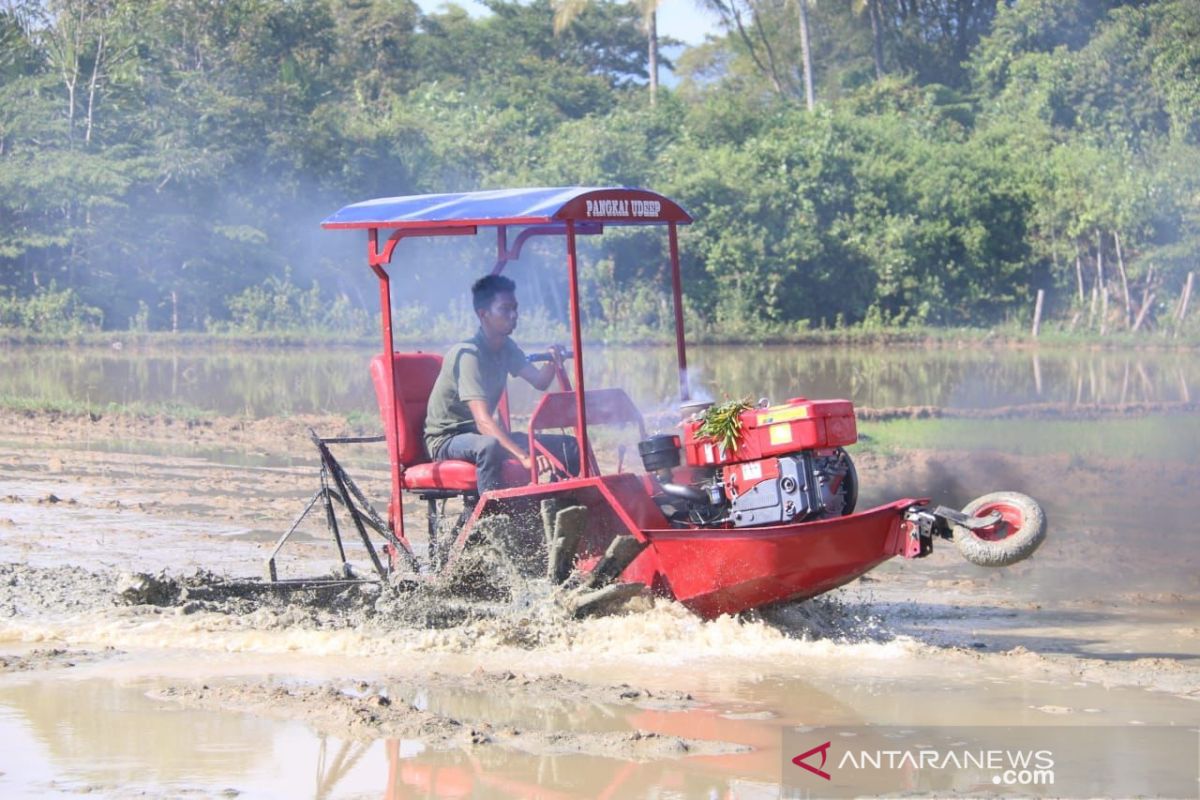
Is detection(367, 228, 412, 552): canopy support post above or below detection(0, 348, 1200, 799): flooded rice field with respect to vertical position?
above

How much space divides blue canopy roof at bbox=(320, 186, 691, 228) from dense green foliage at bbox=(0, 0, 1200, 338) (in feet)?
63.8

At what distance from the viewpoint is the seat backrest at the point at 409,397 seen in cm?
870

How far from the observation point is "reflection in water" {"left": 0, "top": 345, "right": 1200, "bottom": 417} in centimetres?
1870

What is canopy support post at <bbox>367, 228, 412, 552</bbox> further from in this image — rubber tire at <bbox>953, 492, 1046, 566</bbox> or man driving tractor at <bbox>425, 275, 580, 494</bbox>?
rubber tire at <bbox>953, 492, 1046, 566</bbox>

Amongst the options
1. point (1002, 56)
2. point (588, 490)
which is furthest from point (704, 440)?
point (1002, 56)

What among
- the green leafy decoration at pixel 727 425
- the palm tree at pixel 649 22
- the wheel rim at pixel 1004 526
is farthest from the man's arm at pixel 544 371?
the palm tree at pixel 649 22

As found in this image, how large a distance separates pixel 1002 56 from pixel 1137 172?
347 inches

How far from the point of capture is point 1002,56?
125ft

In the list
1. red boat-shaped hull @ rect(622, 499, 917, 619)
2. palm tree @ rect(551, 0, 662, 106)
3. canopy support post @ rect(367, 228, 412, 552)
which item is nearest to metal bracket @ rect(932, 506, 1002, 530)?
red boat-shaped hull @ rect(622, 499, 917, 619)

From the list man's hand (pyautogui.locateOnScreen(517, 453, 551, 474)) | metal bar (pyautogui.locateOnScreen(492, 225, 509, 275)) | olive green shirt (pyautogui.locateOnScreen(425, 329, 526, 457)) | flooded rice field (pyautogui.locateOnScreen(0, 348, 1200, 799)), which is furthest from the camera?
metal bar (pyautogui.locateOnScreen(492, 225, 509, 275))

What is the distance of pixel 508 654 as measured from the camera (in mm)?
7938

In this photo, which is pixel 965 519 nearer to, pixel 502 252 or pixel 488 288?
pixel 488 288

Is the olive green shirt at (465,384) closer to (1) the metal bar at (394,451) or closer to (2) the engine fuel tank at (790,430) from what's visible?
(1) the metal bar at (394,451)
